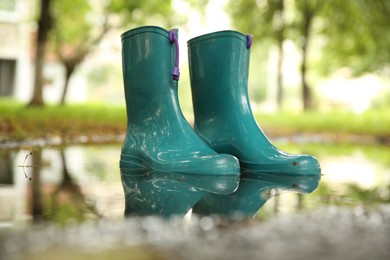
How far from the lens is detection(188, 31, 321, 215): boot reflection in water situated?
2607 millimetres

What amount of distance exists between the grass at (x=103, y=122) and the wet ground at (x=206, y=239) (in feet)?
13.9

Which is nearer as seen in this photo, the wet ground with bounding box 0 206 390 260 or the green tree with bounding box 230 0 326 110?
the wet ground with bounding box 0 206 390 260

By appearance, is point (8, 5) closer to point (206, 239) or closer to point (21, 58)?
point (21, 58)

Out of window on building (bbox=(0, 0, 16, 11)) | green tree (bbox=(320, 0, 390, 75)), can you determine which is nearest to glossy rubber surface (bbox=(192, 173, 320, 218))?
green tree (bbox=(320, 0, 390, 75))

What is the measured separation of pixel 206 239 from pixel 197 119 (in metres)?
1.78

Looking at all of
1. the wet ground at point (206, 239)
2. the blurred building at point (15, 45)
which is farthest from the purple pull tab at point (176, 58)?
the blurred building at point (15, 45)

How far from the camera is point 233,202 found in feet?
5.73

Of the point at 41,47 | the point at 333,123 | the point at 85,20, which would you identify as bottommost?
the point at 333,123

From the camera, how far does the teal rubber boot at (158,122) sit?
8.02 feet

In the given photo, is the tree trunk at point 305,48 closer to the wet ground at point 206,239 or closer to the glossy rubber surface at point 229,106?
the glossy rubber surface at point 229,106

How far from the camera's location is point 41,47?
9.20 meters

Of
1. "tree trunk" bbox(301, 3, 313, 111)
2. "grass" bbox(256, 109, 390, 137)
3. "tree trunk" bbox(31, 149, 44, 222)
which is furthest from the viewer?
"tree trunk" bbox(301, 3, 313, 111)

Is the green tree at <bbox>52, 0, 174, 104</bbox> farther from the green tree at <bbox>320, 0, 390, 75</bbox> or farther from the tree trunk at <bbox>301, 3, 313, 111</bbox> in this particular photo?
the green tree at <bbox>320, 0, 390, 75</bbox>

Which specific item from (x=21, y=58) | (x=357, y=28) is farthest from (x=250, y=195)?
(x=21, y=58)
